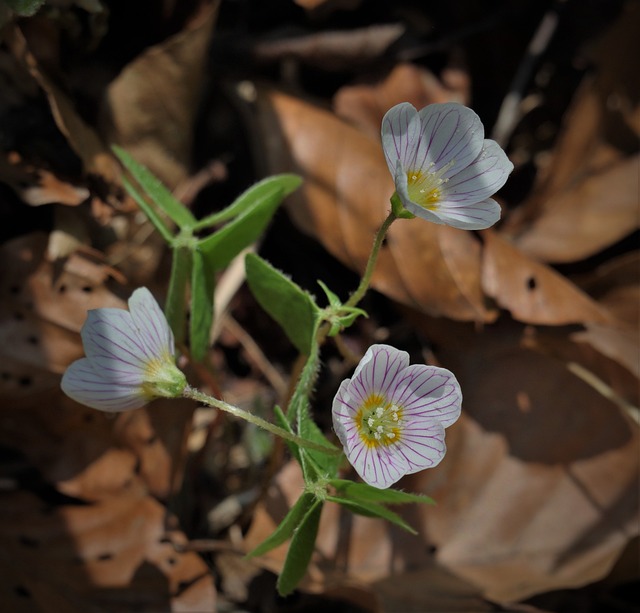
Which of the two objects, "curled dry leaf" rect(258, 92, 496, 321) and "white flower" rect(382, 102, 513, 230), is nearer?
"white flower" rect(382, 102, 513, 230)

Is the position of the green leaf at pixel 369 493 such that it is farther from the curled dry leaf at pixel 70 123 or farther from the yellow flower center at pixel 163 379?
the curled dry leaf at pixel 70 123

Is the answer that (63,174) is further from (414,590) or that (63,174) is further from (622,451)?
(622,451)

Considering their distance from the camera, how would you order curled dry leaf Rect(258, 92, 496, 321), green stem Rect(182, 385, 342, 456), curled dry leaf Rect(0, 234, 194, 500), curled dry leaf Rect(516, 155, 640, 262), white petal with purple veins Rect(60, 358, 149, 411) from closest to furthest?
green stem Rect(182, 385, 342, 456) → white petal with purple veins Rect(60, 358, 149, 411) → curled dry leaf Rect(0, 234, 194, 500) → curled dry leaf Rect(258, 92, 496, 321) → curled dry leaf Rect(516, 155, 640, 262)

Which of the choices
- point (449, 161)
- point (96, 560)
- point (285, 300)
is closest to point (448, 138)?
point (449, 161)

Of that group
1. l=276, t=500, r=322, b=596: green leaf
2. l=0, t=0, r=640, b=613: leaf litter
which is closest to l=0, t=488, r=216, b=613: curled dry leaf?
l=0, t=0, r=640, b=613: leaf litter

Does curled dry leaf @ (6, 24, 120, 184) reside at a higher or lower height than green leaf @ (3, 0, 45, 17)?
lower

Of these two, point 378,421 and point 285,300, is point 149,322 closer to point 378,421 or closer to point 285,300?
point 285,300

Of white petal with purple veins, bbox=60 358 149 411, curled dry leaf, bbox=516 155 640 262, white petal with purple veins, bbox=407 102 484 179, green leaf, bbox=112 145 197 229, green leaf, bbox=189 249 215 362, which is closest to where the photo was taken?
white petal with purple veins, bbox=60 358 149 411

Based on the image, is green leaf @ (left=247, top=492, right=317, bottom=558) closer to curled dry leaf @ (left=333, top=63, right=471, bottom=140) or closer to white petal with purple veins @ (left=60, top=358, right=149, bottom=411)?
white petal with purple veins @ (left=60, top=358, right=149, bottom=411)
